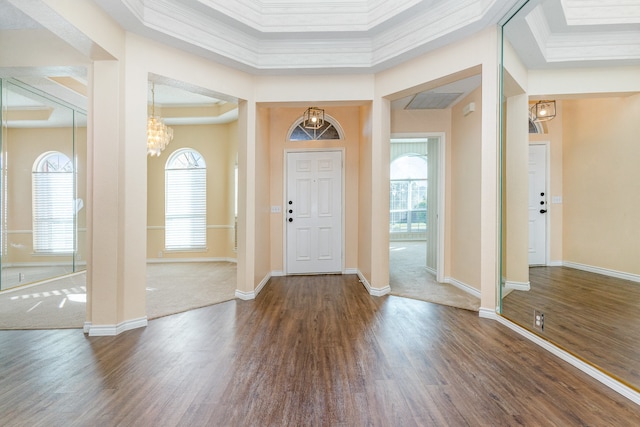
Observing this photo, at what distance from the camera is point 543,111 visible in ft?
7.64

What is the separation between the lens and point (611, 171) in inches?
73.7

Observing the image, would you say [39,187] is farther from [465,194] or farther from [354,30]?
[465,194]

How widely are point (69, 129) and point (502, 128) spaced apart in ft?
21.1

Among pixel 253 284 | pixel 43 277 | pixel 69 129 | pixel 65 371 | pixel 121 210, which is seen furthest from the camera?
pixel 69 129

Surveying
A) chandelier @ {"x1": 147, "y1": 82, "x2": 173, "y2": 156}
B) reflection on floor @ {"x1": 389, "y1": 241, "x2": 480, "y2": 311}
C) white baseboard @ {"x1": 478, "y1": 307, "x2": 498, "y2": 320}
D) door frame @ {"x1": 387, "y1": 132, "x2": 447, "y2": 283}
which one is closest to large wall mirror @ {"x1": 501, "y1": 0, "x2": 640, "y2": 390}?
white baseboard @ {"x1": 478, "y1": 307, "x2": 498, "y2": 320}

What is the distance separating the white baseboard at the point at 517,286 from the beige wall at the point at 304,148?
2512mm

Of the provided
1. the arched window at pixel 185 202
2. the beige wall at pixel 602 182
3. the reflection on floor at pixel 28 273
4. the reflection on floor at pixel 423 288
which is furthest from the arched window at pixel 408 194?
the reflection on floor at pixel 28 273

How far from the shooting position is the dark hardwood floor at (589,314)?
5.77 ft

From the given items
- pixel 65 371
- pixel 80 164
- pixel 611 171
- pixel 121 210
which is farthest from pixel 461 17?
pixel 80 164

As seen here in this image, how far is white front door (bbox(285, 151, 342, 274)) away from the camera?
486 cm

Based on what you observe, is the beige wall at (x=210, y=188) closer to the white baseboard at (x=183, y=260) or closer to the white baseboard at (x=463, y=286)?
the white baseboard at (x=183, y=260)

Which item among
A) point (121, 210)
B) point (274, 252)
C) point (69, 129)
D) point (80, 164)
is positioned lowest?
point (274, 252)

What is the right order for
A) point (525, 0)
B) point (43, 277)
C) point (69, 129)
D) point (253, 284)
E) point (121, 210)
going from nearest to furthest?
point (525, 0) → point (121, 210) → point (253, 284) → point (43, 277) → point (69, 129)

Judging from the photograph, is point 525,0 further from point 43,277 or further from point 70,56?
point 43,277
